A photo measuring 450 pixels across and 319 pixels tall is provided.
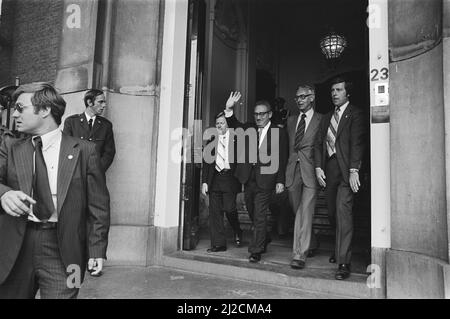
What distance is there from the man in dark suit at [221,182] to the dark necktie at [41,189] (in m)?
3.21

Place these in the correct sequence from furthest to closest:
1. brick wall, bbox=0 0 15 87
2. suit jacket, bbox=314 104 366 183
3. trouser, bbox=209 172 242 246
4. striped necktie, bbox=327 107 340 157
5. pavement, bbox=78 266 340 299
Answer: brick wall, bbox=0 0 15 87
trouser, bbox=209 172 242 246
striped necktie, bbox=327 107 340 157
suit jacket, bbox=314 104 366 183
pavement, bbox=78 266 340 299

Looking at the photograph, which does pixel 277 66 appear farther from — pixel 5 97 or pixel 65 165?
pixel 65 165

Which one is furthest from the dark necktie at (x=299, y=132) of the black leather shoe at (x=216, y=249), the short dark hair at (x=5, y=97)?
the short dark hair at (x=5, y=97)

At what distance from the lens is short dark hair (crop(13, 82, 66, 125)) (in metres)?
1.98

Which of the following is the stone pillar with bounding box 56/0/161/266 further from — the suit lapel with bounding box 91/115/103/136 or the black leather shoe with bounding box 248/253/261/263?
the black leather shoe with bounding box 248/253/261/263

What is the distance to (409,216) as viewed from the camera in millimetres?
3301

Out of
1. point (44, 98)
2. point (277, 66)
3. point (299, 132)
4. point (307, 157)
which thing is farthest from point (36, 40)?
point (44, 98)

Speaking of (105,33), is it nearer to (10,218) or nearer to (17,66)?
(10,218)

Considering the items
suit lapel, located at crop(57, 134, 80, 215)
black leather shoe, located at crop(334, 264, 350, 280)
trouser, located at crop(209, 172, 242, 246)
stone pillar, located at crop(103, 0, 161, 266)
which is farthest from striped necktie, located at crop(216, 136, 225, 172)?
suit lapel, located at crop(57, 134, 80, 215)

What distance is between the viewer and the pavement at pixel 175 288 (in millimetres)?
3553

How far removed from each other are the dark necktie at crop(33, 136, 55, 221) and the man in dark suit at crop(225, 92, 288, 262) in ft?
9.51

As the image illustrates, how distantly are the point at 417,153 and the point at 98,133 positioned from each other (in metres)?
3.61

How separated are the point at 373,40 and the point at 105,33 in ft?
11.7
